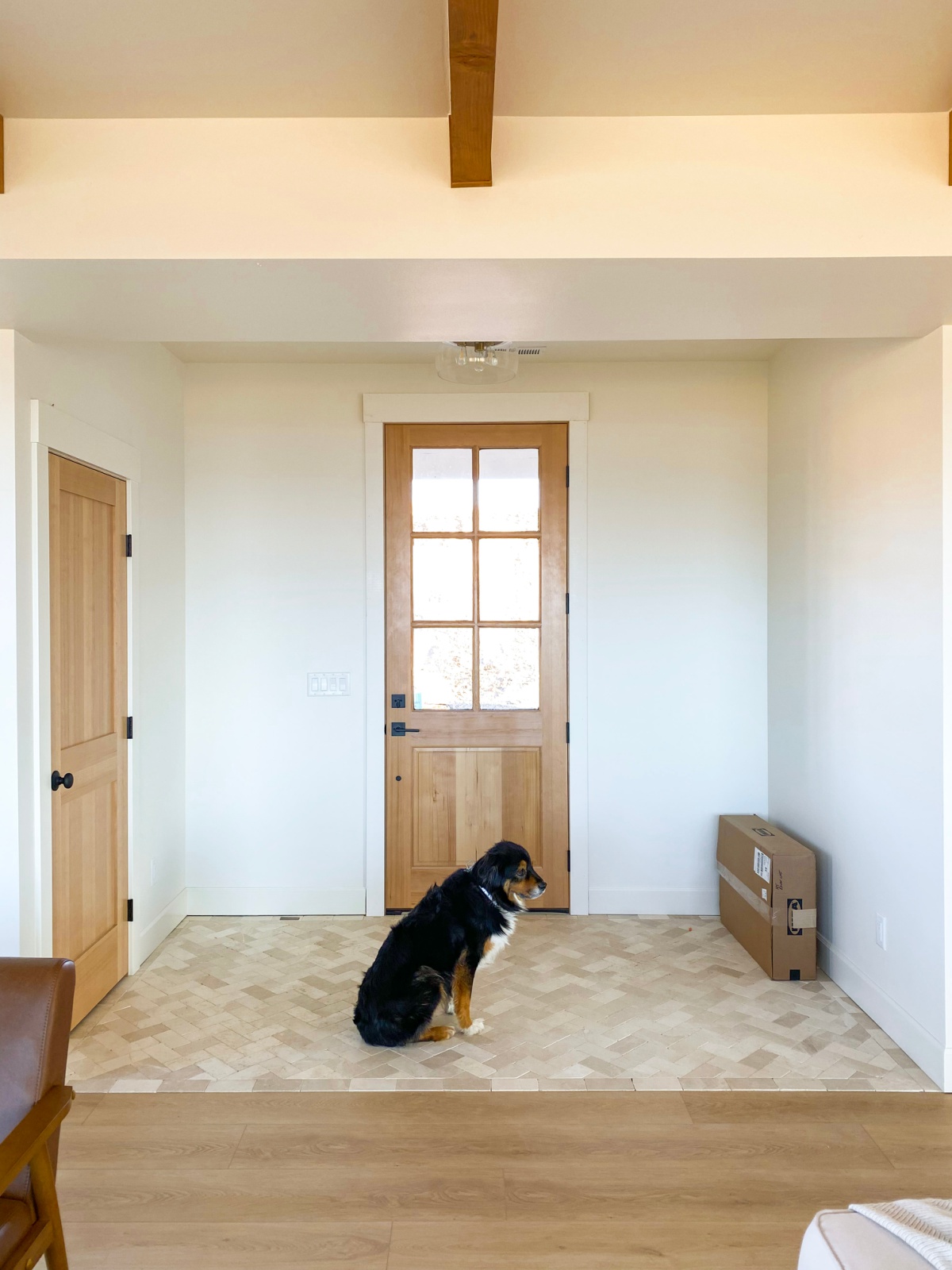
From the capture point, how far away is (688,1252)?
1941 millimetres

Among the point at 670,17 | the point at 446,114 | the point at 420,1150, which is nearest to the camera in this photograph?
the point at 670,17

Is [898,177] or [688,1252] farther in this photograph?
[898,177]

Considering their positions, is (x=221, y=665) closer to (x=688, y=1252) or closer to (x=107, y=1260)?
(x=107, y=1260)

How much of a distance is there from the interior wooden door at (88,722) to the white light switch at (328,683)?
0.99 metres

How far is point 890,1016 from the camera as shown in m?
2.97

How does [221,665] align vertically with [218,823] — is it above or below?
above

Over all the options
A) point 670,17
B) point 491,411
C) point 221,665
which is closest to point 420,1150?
point 221,665

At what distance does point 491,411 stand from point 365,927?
8.48ft

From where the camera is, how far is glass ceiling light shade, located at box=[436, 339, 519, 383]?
10.7 feet

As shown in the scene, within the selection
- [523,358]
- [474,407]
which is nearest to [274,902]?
[474,407]

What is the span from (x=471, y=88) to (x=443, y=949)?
2.47 meters

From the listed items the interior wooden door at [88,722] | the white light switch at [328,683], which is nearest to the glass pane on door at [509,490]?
the white light switch at [328,683]

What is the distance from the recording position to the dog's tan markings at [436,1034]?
9.68 feet

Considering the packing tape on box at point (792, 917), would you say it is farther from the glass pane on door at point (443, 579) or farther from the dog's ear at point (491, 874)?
the glass pane on door at point (443, 579)
